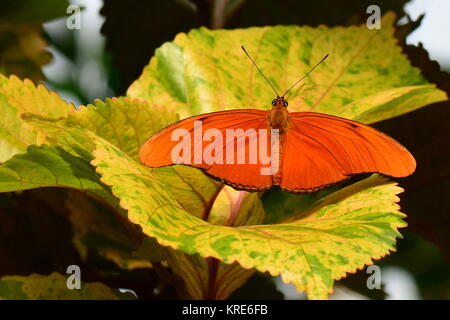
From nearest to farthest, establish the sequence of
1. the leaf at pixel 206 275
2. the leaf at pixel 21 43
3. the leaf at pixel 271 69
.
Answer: the leaf at pixel 206 275 → the leaf at pixel 271 69 → the leaf at pixel 21 43

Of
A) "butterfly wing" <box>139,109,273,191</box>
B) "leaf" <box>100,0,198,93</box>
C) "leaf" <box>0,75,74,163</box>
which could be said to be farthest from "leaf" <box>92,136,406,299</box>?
"leaf" <box>100,0,198,93</box>

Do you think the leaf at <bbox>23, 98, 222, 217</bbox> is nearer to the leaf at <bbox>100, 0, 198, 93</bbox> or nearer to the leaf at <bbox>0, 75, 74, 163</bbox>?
the leaf at <bbox>0, 75, 74, 163</bbox>

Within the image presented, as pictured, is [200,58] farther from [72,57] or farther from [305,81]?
[72,57]

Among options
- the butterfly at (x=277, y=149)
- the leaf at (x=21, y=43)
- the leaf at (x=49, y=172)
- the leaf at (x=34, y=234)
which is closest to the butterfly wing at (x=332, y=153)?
the butterfly at (x=277, y=149)

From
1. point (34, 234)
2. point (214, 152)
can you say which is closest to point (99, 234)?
point (34, 234)

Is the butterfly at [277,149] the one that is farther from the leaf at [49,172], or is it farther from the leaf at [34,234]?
the leaf at [34,234]

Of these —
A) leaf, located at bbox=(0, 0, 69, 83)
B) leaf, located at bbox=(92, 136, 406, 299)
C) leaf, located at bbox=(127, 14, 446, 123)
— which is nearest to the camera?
leaf, located at bbox=(92, 136, 406, 299)
